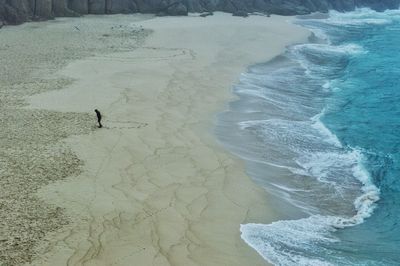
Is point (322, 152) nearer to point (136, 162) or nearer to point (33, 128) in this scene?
point (136, 162)

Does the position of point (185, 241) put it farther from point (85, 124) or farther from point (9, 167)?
point (85, 124)

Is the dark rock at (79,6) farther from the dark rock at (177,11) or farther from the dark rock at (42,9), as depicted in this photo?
the dark rock at (177,11)

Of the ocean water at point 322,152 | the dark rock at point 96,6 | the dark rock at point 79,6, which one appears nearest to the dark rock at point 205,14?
the dark rock at point 96,6

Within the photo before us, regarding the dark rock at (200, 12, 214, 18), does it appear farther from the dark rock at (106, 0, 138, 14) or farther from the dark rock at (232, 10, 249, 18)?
the dark rock at (106, 0, 138, 14)

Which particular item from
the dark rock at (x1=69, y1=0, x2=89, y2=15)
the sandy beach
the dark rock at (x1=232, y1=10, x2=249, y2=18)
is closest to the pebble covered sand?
the sandy beach

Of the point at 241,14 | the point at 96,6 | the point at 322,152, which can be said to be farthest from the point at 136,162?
the point at 241,14

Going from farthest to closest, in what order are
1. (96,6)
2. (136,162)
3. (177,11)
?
(177,11)
(96,6)
(136,162)
